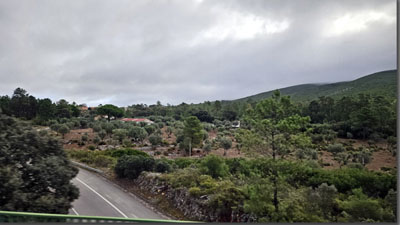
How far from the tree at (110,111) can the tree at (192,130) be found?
8.90 feet

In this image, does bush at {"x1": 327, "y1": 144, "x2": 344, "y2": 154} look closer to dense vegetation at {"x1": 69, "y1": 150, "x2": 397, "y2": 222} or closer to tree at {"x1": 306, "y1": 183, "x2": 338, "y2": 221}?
dense vegetation at {"x1": 69, "y1": 150, "x2": 397, "y2": 222}

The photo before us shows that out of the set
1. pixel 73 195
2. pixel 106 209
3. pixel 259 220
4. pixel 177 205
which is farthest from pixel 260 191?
pixel 73 195

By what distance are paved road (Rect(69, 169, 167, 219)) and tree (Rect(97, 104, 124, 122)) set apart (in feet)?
15.9

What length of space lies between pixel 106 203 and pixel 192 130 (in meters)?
5.35

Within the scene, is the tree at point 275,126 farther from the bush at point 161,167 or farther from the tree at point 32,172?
the tree at point 32,172

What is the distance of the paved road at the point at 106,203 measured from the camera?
3.27 meters

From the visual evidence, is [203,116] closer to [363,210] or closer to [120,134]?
[120,134]

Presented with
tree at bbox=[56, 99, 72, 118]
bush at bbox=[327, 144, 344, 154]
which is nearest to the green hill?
bush at bbox=[327, 144, 344, 154]

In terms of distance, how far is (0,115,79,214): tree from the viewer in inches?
109

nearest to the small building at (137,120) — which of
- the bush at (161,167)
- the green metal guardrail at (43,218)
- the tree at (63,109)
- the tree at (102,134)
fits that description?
the tree at (102,134)

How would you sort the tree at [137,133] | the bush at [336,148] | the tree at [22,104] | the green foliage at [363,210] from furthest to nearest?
the tree at [137,133] < the bush at [336,148] < the tree at [22,104] < the green foliage at [363,210]

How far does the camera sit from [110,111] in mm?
8789

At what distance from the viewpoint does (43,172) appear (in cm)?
306

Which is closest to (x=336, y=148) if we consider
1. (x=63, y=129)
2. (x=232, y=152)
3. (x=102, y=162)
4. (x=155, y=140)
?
(x=232, y=152)
